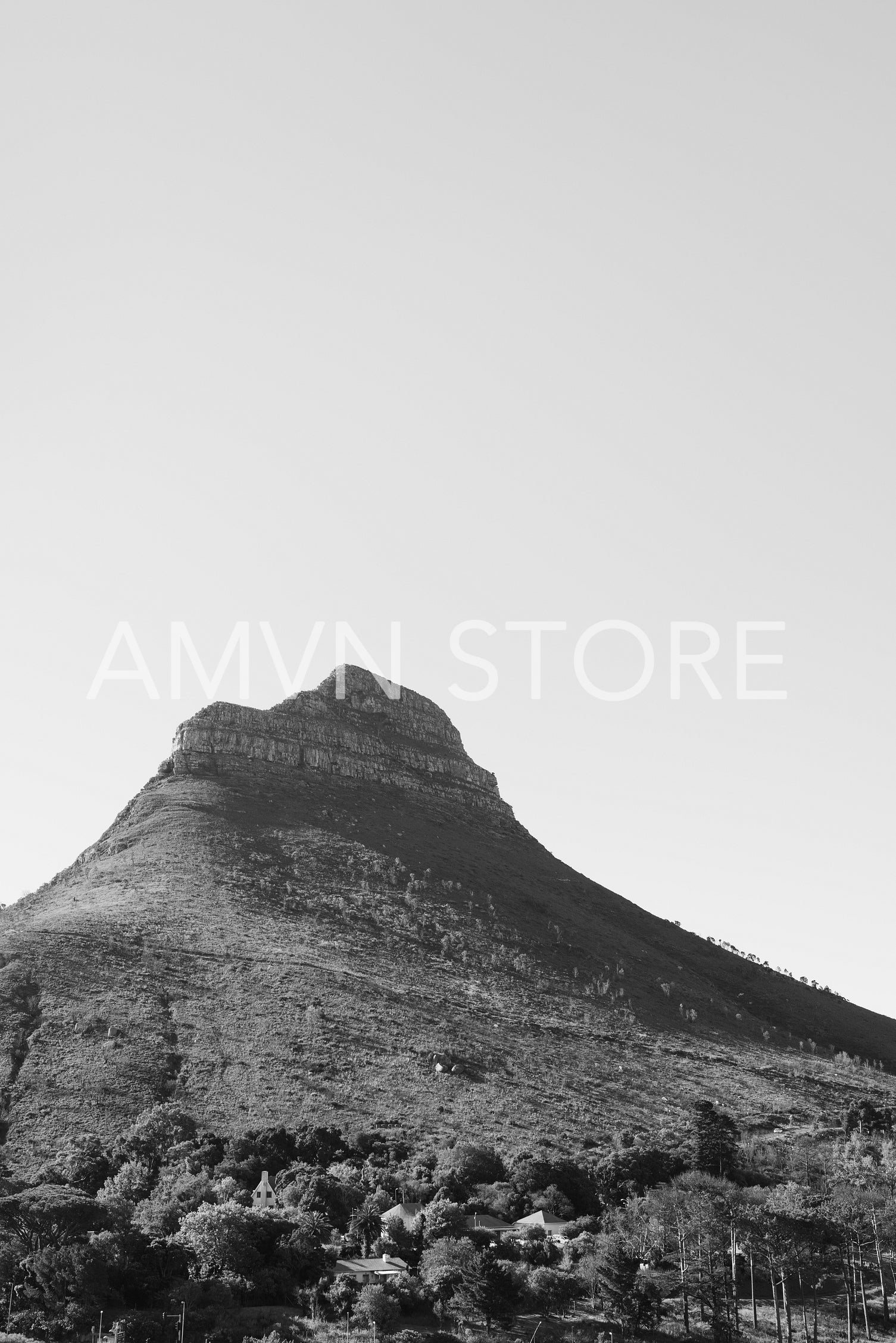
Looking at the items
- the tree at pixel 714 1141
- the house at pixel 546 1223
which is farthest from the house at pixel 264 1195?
the tree at pixel 714 1141

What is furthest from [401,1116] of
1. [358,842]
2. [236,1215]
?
[358,842]

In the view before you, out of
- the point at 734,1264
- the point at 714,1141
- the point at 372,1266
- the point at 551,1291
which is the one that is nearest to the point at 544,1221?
the point at 551,1291

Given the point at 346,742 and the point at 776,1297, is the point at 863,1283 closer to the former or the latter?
the point at 776,1297

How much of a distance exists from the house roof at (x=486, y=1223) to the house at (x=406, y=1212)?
2.58 metres

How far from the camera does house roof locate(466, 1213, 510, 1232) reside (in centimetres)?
7975

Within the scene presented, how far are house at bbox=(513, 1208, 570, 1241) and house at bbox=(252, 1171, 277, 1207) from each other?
40.6ft

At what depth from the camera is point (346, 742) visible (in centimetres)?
16662

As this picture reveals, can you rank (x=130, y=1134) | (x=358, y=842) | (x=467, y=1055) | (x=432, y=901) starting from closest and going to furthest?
(x=130, y=1134)
(x=467, y=1055)
(x=432, y=901)
(x=358, y=842)

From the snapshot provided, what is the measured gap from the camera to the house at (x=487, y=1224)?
79238mm

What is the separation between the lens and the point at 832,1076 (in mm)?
119250

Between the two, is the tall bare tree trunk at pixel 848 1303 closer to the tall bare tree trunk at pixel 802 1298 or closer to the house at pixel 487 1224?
the tall bare tree trunk at pixel 802 1298

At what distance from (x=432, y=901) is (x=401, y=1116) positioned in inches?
1672

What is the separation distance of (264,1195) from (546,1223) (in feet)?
47.8

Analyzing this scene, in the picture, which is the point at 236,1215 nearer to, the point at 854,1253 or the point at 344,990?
the point at 854,1253
